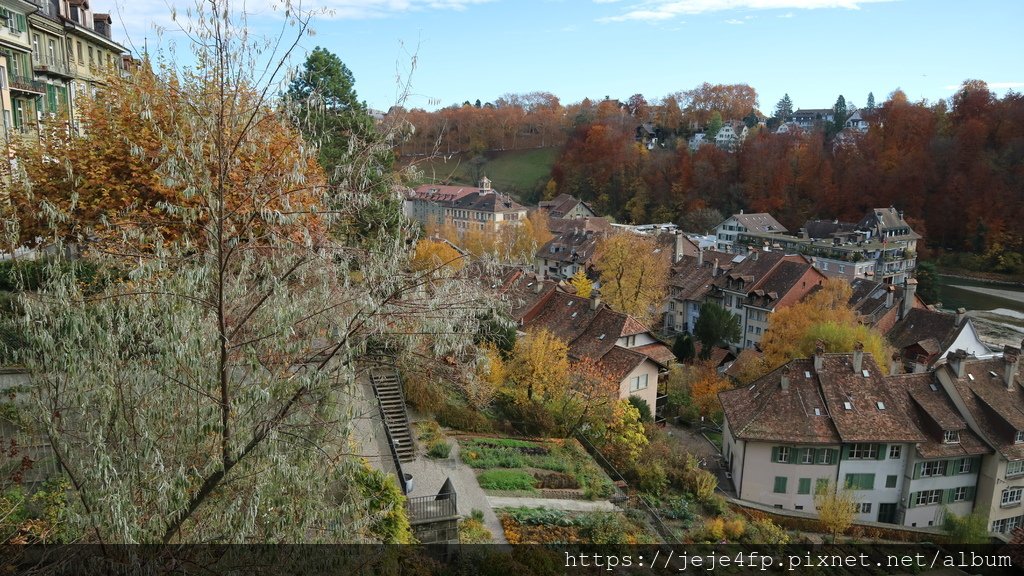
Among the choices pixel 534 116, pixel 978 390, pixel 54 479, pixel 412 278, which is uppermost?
pixel 534 116

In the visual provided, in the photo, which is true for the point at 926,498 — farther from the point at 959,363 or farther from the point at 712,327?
the point at 712,327

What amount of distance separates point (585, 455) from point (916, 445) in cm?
1191

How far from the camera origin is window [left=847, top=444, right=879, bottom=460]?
2455 centimetres

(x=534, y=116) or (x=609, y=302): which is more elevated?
(x=534, y=116)

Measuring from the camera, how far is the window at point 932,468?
2478 centimetres

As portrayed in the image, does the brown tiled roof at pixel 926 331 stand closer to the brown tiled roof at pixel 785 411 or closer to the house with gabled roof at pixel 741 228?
the brown tiled roof at pixel 785 411

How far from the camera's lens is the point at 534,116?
137375 millimetres

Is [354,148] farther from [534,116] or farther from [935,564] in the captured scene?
[534,116]

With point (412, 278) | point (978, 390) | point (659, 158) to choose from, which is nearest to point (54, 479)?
point (412, 278)

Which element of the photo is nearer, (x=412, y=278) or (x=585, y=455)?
(x=412, y=278)

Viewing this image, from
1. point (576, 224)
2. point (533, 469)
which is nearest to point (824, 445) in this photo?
point (533, 469)

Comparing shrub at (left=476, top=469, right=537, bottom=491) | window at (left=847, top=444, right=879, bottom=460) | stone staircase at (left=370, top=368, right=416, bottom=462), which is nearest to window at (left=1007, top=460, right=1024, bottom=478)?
window at (left=847, top=444, right=879, bottom=460)

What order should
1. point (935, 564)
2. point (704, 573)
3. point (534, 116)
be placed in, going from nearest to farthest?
1. point (704, 573)
2. point (935, 564)
3. point (534, 116)

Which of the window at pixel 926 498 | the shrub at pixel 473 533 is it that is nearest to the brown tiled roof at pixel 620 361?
the window at pixel 926 498
